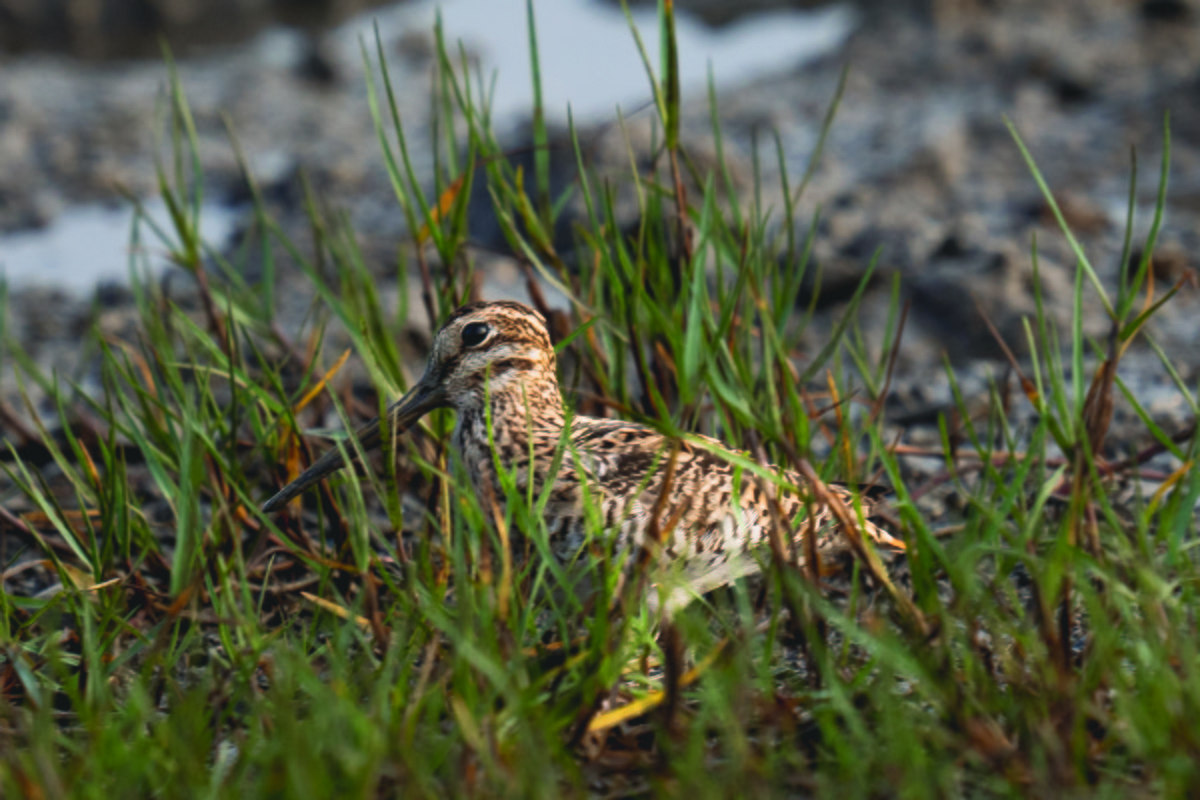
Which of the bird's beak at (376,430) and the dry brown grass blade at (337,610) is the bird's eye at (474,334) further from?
the dry brown grass blade at (337,610)

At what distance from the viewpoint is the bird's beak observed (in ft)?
11.4

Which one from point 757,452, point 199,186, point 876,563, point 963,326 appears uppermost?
point 199,186

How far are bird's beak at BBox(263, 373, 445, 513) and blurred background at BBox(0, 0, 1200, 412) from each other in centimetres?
140

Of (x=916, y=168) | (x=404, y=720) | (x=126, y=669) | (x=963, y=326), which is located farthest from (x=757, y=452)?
(x=916, y=168)

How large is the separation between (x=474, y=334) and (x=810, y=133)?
676 centimetres

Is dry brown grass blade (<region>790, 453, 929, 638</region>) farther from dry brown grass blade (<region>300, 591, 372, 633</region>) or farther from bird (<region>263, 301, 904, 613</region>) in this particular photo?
dry brown grass blade (<region>300, 591, 372, 633</region>)

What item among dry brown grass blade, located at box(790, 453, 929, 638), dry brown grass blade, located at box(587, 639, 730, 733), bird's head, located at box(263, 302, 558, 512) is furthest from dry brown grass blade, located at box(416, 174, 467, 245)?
dry brown grass blade, located at box(587, 639, 730, 733)

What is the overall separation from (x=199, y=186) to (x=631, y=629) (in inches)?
83.1

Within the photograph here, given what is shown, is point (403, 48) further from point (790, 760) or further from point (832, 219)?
point (790, 760)

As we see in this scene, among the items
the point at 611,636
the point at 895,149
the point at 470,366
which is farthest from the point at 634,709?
the point at 895,149

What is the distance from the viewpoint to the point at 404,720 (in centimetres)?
265

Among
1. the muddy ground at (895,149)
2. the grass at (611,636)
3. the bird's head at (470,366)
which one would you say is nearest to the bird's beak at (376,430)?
the bird's head at (470,366)

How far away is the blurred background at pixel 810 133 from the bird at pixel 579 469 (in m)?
1.45

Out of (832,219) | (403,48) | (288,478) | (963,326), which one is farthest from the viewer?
(403,48)
